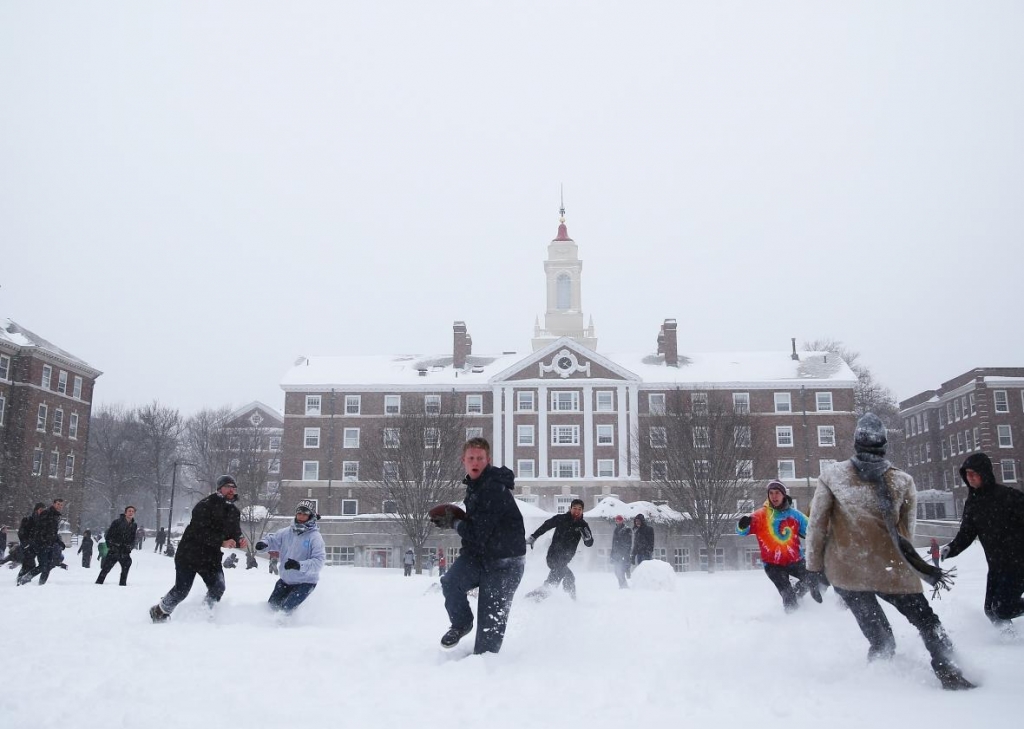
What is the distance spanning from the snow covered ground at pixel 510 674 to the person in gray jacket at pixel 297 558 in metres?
0.51

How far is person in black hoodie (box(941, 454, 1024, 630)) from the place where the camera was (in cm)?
773

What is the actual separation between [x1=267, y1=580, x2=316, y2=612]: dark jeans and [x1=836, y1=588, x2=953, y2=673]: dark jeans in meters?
6.07

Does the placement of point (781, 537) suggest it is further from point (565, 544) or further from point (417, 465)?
point (417, 465)

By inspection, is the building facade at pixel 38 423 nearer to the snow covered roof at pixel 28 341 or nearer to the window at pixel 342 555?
the snow covered roof at pixel 28 341

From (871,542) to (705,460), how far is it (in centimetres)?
4272

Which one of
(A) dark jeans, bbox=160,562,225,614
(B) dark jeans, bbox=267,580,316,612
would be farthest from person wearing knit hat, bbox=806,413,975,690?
(A) dark jeans, bbox=160,562,225,614

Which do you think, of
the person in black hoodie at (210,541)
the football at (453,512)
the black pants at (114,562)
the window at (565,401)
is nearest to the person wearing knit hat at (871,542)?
the football at (453,512)

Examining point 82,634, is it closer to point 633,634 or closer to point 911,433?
point 633,634

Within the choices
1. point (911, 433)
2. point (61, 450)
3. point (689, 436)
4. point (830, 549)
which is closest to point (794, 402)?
point (689, 436)

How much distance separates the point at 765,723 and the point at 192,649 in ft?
14.7

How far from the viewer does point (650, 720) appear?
4547 mm

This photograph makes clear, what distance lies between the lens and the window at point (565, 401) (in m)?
58.4

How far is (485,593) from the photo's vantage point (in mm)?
6520

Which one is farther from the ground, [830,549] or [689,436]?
[689,436]
